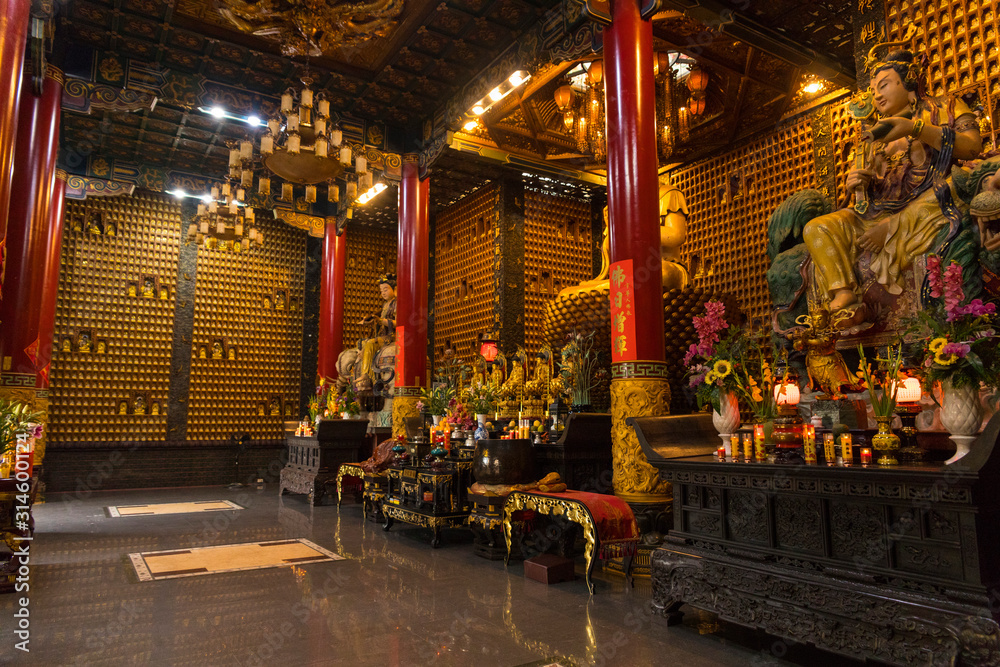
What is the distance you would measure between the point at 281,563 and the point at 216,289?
10.3m

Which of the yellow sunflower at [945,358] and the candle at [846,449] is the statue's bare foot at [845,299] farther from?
the yellow sunflower at [945,358]

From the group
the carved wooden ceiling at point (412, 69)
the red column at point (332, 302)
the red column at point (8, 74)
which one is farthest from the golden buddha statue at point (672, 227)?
the red column at point (332, 302)

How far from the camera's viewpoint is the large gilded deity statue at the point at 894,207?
459 cm

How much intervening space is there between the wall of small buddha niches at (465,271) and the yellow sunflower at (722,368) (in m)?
8.29

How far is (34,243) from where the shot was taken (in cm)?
798

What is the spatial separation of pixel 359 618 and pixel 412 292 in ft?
23.0

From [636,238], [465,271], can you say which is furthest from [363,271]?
[636,238]

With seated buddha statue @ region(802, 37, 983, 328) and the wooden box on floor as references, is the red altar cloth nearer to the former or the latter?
the wooden box on floor

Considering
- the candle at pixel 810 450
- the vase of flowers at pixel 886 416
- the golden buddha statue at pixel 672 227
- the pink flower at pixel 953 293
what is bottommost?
the candle at pixel 810 450

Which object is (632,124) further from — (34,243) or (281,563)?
(34,243)

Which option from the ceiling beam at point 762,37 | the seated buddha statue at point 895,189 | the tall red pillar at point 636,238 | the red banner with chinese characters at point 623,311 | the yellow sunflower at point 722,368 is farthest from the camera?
the ceiling beam at point 762,37

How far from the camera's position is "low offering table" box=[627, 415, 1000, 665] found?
8.04 ft

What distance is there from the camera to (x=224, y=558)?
5.41 meters

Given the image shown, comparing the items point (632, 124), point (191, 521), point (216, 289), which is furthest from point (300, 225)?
point (632, 124)
